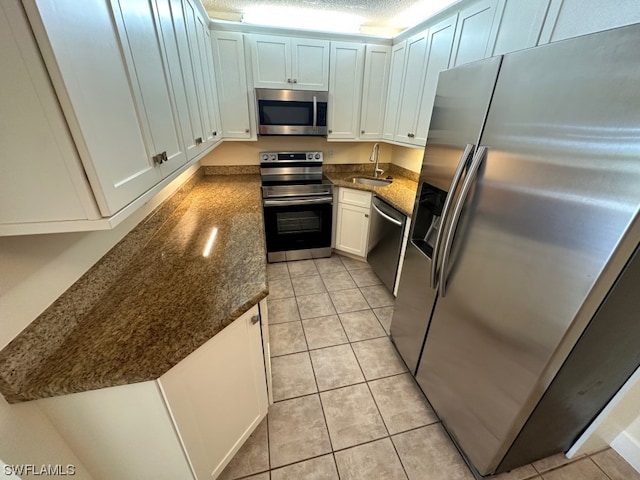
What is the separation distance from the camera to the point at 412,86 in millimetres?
2316

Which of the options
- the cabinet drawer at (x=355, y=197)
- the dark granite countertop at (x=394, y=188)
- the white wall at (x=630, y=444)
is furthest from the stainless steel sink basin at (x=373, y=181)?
the white wall at (x=630, y=444)

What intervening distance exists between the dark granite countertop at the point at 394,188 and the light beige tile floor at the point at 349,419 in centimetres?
99

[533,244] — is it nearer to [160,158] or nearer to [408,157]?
[160,158]

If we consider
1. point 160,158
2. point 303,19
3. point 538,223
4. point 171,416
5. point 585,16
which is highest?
point 303,19

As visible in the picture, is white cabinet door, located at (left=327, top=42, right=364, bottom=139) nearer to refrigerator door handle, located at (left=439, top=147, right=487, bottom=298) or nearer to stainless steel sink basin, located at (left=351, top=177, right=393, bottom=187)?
stainless steel sink basin, located at (left=351, top=177, right=393, bottom=187)

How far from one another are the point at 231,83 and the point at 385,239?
6.89 feet

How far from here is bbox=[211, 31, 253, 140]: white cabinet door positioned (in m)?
2.29

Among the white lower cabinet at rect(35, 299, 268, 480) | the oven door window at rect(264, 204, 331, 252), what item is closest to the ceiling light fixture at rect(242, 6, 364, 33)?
the oven door window at rect(264, 204, 331, 252)

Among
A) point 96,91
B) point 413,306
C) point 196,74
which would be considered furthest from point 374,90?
point 96,91

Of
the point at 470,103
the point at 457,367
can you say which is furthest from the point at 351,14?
the point at 457,367

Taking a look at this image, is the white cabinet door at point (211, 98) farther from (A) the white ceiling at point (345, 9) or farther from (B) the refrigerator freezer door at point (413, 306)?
(B) the refrigerator freezer door at point (413, 306)

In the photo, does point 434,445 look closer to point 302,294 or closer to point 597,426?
point 597,426

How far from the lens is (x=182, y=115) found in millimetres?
1323

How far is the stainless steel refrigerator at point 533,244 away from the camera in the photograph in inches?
26.8
